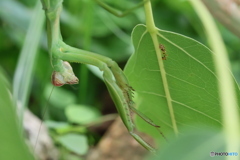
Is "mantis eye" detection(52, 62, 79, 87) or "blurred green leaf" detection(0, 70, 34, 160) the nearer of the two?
"blurred green leaf" detection(0, 70, 34, 160)

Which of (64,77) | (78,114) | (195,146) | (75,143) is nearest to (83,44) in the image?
A: (78,114)

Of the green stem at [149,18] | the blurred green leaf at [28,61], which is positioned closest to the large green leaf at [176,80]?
the green stem at [149,18]

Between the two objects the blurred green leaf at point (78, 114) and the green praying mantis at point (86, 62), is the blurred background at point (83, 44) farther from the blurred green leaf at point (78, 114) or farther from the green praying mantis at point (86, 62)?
the green praying mantis at point (86, 62)

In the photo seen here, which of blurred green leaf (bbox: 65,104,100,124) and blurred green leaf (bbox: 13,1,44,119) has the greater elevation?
blurred green leaf (bbox: 13,1,44,119)

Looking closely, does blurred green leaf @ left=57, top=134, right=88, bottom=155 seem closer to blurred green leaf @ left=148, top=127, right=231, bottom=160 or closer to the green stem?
the green stem

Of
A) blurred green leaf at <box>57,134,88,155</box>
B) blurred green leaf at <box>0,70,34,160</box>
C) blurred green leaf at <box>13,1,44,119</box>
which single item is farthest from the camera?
blurred green leaf at <box>57,134,88,155</box>

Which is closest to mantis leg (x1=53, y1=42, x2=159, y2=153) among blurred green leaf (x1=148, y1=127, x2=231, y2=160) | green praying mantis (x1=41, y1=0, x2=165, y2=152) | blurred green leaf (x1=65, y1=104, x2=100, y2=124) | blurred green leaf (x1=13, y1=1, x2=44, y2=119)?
green praying mantis (x1=41, y1=0, x2=165, y2=152)

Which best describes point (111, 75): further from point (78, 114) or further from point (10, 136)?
point (78, 114)
